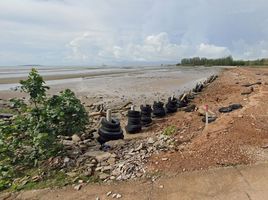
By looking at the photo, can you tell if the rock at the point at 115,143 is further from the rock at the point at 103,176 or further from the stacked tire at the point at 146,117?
the stacked tire at the point at 146,117

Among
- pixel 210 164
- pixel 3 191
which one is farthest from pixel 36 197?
pixel 210 164

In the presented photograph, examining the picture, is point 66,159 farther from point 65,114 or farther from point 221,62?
point 221,62

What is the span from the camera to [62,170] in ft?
23.5

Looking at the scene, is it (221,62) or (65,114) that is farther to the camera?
(221,62)

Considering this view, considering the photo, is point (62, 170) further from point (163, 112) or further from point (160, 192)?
point (163, 112)

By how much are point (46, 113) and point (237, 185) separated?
4.92 metres

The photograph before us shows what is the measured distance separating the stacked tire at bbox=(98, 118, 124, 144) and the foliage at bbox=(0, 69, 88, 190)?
152 cm

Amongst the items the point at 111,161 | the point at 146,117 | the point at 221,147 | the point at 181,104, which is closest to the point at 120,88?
the point at 181,104

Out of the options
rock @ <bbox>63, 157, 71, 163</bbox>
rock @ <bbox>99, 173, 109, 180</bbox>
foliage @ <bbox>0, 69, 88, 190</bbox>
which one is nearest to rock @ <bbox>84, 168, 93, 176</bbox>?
rock @ <bbox>99, 173, 109, 180</bbox>

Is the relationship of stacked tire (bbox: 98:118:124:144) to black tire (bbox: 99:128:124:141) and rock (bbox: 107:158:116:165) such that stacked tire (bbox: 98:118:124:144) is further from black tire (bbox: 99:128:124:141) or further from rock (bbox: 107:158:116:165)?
rock (bbox: 107:158:116:165)

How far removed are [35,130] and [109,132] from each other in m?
2.83

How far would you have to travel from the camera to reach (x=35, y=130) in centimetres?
752

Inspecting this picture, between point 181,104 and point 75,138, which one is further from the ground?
point 75,138

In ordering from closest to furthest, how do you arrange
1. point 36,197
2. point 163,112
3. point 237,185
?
point 237,185
point 36,197
point 163,112
